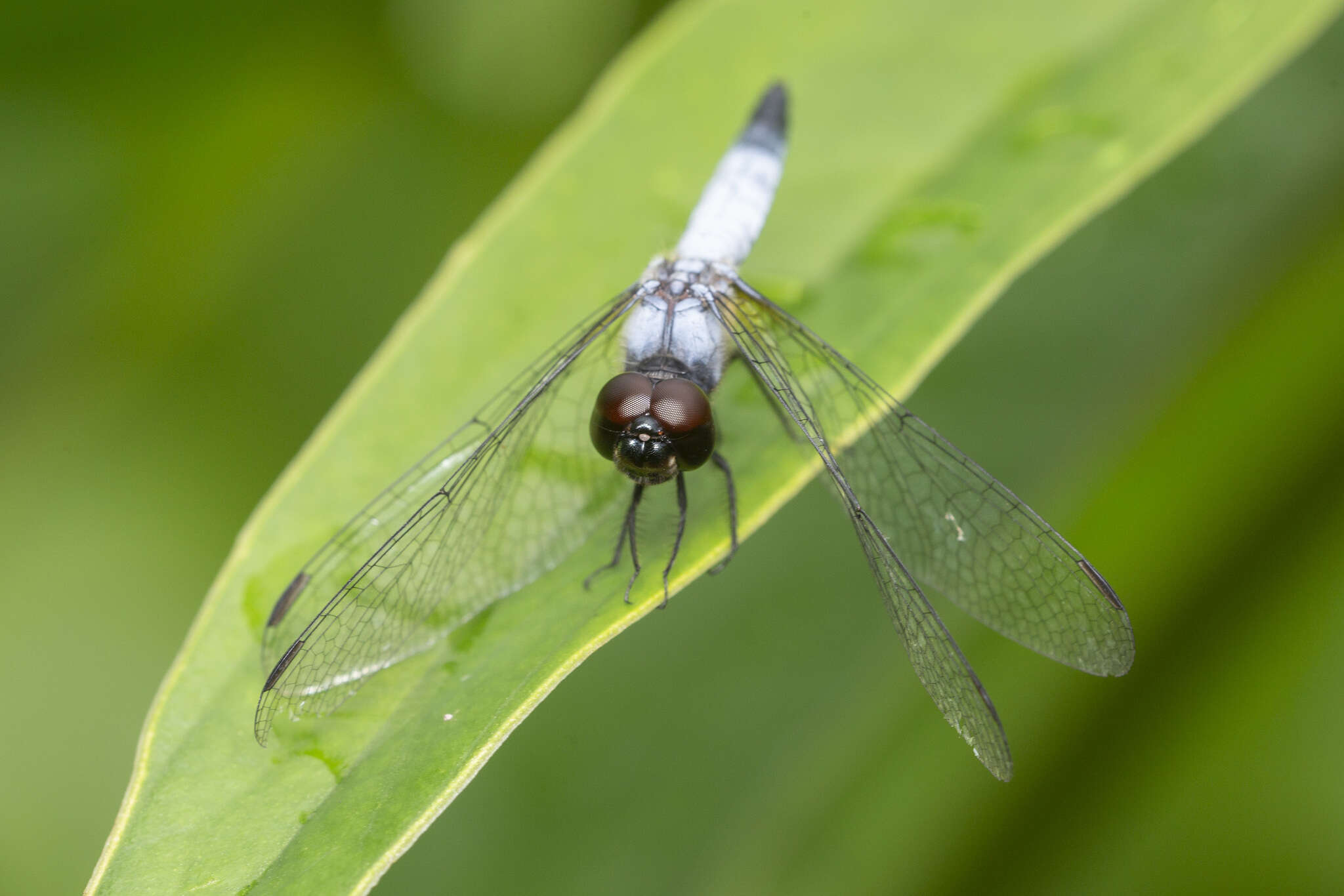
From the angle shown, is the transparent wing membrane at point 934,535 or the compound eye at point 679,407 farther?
the compound eye at point 679,407

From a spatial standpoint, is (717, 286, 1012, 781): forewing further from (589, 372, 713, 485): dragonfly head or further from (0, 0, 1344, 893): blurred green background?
(0, 0, 1344, 893): blurred green background

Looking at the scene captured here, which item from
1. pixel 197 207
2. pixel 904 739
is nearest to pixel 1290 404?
pixel 904 739

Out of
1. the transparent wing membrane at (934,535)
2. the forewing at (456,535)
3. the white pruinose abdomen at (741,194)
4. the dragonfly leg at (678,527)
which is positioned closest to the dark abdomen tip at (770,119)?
the white pruinose abdomen at (741,194)

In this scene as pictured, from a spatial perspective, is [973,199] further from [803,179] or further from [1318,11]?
[1318,11]

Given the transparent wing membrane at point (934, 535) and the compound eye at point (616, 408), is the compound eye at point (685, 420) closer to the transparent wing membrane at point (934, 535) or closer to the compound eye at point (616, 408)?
the compound eye at point (616, 408)

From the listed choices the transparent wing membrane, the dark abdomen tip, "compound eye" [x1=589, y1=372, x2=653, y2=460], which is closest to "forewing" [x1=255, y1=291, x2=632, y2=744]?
"compound eye" [x1=589, y1=372, x2=653, y2=460]

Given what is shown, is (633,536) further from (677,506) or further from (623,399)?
Result: (623,399)
